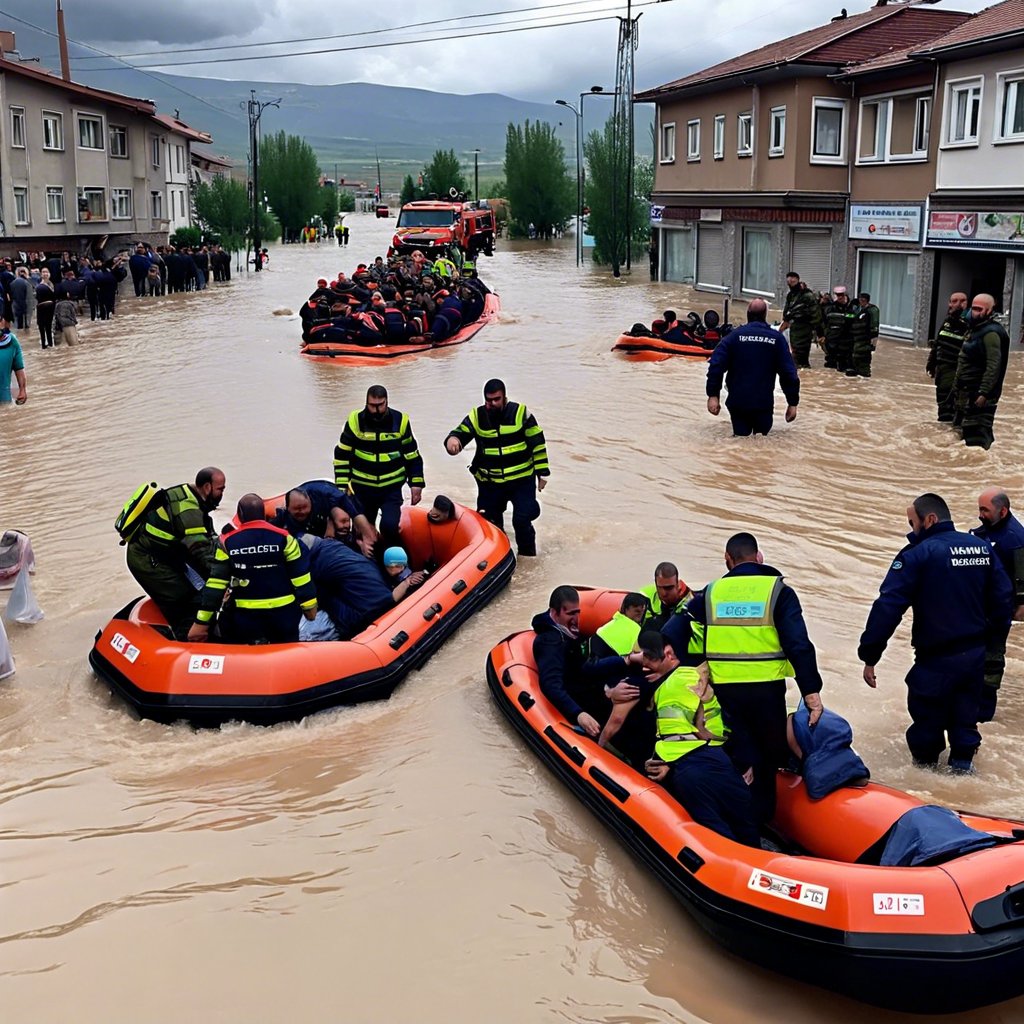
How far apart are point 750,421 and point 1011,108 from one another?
965 cm

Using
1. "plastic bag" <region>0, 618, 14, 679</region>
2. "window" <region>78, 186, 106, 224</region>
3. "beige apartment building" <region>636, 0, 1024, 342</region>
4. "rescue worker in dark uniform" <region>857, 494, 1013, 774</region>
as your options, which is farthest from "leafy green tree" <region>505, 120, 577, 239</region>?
"rescue worker in dark uniform" <region>857, 494, 1013, 774</region>

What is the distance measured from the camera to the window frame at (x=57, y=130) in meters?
37.0

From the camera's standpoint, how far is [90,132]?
40.8 metres

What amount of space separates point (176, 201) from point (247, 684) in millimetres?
48678

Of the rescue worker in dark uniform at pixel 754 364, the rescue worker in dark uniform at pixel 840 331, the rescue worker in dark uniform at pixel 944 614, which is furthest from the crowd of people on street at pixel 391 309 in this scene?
the rescue worker in dark uniform at pixel 944 614

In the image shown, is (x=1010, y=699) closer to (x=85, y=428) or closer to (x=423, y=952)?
(x=423, y=952)

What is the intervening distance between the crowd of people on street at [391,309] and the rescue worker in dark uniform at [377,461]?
503 inches

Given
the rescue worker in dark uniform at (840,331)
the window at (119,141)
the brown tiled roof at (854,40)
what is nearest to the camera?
the rescue worker in dark uniform at (840,331)

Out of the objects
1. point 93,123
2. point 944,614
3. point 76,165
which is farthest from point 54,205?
point 944,614

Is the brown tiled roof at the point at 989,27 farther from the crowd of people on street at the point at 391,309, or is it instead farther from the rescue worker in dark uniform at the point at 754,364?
the crowd of people on street at the point at 391,309

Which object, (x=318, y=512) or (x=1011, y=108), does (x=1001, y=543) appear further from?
(x=1011, y=108)

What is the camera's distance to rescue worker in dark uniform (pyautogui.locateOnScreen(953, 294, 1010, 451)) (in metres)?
12.5

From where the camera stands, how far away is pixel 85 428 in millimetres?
16875

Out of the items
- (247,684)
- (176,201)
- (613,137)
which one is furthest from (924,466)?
(176,201)
